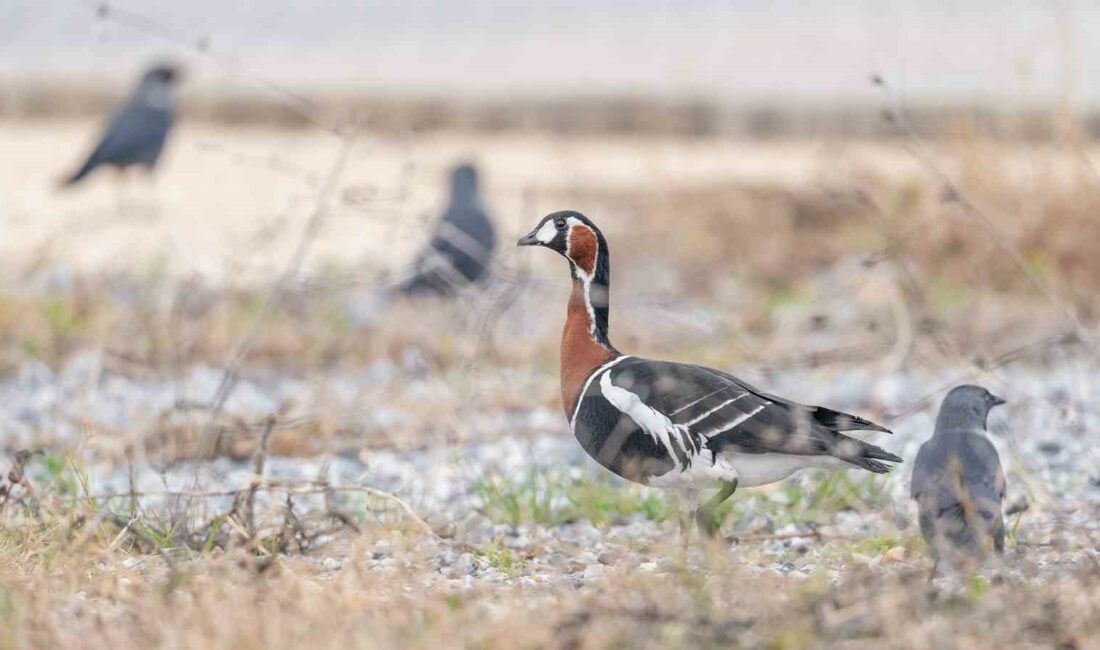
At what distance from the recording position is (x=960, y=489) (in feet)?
12.9

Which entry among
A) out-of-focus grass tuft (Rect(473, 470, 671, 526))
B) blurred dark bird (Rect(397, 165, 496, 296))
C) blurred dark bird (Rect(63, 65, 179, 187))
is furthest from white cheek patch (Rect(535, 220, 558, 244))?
blurred dark bird (Rect(63, 65, 179, 187))

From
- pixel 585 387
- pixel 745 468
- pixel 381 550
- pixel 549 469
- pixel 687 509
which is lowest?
pixel 381 550

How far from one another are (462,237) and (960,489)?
16.0 feet

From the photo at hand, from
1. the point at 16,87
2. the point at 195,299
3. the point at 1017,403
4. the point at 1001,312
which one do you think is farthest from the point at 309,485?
the point at 16,87

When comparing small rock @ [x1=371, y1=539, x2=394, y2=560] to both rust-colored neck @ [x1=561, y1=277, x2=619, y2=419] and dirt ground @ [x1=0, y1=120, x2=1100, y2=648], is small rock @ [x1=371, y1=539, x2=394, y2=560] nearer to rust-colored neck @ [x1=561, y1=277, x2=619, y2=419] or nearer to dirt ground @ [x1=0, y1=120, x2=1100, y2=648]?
dirt ground @ [x1=0, y1=120, x2=1100, y2=648]

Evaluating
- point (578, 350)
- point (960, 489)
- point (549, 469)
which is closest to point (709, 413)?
point (578, 350)

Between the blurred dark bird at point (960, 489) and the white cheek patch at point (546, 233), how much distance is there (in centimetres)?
119

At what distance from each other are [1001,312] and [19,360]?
5291 millimetres

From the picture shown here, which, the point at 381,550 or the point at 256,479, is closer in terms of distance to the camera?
the point at 256,479

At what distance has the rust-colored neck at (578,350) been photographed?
4.54m

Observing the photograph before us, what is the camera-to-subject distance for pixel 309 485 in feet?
15.9

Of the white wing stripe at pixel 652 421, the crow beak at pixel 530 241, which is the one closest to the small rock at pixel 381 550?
the white wing stripe at pixel 652 421

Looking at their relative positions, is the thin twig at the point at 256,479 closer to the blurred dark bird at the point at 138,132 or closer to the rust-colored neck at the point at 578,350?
the rust-colored neck at the point at 578,350

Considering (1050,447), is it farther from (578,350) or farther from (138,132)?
(138,132)
